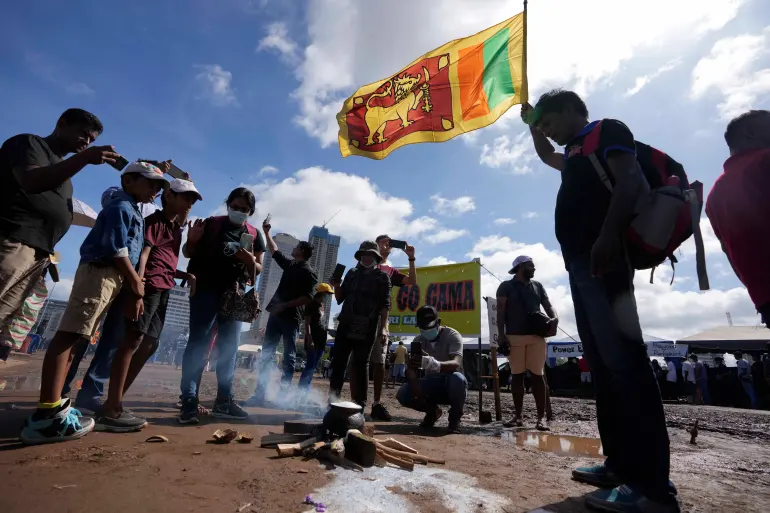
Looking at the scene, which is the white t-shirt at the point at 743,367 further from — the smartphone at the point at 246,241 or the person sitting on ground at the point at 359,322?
the smartphone at the point at 246,241

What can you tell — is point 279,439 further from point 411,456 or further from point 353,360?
point 353,360

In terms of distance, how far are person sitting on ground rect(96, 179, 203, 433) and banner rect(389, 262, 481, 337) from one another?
27.5 feet

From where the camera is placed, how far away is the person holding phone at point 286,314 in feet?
16.2

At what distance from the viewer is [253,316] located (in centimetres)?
359

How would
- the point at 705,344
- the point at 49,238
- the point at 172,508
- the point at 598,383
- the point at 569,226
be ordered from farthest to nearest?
the point at 705,344 → the point at 49,238 → the point at 569,226 → the point at 598,383 → the point at 172,508

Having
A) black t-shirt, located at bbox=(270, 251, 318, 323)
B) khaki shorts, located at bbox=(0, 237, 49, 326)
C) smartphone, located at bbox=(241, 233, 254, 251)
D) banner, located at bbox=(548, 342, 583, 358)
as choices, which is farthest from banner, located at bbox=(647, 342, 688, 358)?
khaki shorts, located at bbox=(0, 237, 49, 326)

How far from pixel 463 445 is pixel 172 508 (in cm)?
238

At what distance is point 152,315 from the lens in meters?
2.92

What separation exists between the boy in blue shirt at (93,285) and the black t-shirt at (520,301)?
13.4 feet

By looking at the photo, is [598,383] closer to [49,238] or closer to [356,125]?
[49,238]

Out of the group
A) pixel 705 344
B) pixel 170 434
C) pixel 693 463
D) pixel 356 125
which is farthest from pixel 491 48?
pixel 705 344

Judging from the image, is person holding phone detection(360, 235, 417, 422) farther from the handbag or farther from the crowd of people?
the handbag

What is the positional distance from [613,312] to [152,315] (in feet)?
10.2

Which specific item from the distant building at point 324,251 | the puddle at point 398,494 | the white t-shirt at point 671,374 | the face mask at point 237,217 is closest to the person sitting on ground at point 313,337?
the face mask at point 237,217
